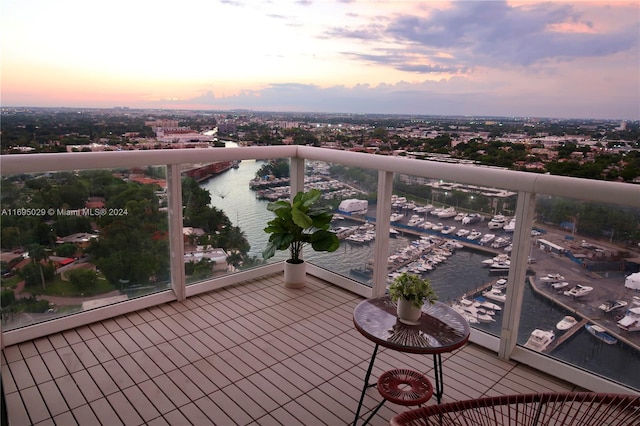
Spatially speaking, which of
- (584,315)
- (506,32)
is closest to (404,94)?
(506,32)

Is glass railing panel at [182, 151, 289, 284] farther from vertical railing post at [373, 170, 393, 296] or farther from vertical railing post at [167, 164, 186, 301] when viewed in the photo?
vertical railing post at [373, 170, 393, 296]

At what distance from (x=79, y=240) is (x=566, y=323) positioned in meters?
3.61

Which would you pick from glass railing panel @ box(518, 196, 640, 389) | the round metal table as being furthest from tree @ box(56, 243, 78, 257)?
glass railing panel @ box(518, 196, 640, 389)

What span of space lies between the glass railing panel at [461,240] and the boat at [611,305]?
1.97ft

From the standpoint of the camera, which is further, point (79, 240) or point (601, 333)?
point (79, 240)

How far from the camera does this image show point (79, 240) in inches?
125

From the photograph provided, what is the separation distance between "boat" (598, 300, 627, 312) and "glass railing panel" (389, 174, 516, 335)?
0.60 m

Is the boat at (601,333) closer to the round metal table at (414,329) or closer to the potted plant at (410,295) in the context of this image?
the round metal table at (414,329)

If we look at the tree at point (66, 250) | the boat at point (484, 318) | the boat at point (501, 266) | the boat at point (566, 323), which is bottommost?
the boat at point (484, 318)

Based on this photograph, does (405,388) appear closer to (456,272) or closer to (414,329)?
(414,329)

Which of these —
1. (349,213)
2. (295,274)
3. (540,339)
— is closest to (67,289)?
(295,274)

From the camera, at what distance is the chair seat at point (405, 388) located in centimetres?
211

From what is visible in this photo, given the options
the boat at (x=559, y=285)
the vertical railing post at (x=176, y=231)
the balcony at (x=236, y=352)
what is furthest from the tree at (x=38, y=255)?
the boat at (x=559, y=285)

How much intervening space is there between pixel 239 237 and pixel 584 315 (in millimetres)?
2993
